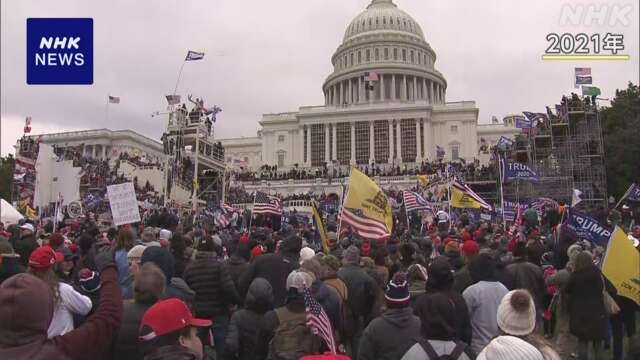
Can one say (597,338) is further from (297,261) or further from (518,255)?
(297,261)

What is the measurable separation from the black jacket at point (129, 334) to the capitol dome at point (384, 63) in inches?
3172

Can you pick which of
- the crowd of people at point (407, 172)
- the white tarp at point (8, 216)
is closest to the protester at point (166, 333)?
the white tarp at point (8, 216)

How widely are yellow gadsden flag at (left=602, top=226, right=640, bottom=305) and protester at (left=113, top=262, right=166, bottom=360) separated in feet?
14.3

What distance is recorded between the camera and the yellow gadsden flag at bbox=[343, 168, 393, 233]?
1037cm

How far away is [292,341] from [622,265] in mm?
3470

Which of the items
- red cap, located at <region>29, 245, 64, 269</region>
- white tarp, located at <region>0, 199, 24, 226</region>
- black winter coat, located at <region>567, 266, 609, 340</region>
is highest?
white tarp, located at <region>0, 199, 24, 226</region>

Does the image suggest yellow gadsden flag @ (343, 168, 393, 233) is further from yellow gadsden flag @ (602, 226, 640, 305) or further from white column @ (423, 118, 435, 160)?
white column @ (423, 118, 435, 160)

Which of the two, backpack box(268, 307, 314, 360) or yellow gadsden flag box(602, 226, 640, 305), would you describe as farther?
yellow gadsden flag box(602, 226, 640, 305)

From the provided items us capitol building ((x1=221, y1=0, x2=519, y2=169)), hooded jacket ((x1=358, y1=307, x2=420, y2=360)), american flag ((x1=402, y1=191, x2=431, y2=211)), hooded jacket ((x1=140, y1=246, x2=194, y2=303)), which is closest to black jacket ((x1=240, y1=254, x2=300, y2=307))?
hooded jacket ((x1=140, y1=246, x2=194, y2=303))

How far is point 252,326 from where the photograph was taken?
5.39 m

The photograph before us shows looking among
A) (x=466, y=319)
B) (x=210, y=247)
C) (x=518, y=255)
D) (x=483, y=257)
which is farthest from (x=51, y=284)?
(x=518, y=255)

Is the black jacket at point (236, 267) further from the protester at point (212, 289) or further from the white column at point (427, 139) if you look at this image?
the white column at point (427, 139)

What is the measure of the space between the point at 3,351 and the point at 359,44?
9169 centimetres

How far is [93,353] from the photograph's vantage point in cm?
320
